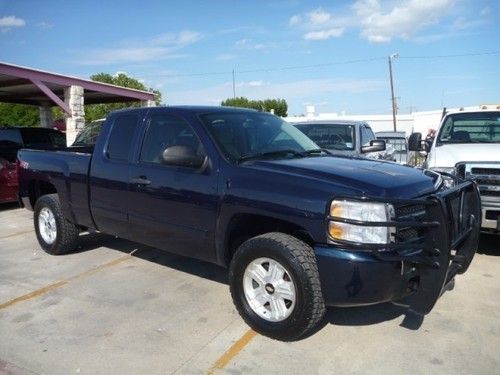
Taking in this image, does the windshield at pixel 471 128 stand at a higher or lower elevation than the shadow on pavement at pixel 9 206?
higher

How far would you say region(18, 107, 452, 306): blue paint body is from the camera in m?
3.47

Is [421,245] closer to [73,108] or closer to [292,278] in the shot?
[292,278]

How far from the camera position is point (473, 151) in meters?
6.79

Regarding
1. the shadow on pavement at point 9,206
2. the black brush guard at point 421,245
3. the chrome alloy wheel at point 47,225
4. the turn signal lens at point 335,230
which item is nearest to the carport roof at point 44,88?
the shadow on pavement at point 9,206

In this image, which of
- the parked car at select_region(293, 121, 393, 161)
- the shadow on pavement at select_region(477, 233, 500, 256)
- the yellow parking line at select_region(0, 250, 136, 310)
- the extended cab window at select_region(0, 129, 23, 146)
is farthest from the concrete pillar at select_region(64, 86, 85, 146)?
the shadow on pavement at select_region(477, 233, 500, 256)

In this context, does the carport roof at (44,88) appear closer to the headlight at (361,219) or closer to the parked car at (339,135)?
the parked car at (339,135)

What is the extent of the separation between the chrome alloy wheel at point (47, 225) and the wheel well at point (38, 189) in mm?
356

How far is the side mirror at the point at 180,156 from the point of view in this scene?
4.15m

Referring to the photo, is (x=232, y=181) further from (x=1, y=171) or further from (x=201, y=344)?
(x=1, y=171)

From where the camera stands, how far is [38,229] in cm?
652

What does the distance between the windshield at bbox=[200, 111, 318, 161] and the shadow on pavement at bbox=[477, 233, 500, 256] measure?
115 inches

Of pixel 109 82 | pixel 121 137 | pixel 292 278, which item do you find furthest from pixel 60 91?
pixel 109 82

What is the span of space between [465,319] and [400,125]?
44.7 m

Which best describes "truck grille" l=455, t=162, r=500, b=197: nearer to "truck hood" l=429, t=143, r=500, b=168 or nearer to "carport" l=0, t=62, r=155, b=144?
"truck hood" l=429, t=143, r=500, b=168
